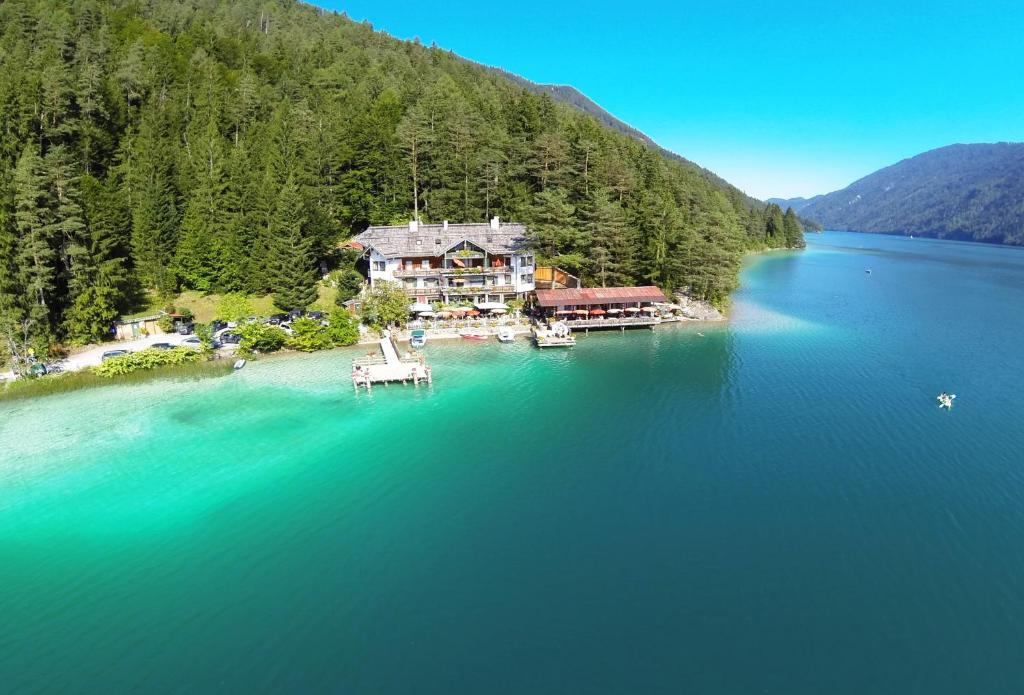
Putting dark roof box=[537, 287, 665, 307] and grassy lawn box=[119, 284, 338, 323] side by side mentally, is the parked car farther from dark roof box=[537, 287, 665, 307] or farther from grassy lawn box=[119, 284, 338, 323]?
dark roof box=[537, 287, 665, 307]

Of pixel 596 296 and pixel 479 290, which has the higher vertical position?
pixel 479 290

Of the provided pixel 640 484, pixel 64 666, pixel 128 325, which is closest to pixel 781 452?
pixel 640 484

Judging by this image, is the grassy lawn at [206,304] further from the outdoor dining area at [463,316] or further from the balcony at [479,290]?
the balcony at [479,290]

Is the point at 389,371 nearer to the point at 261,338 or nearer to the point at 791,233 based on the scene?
the point at 261,338

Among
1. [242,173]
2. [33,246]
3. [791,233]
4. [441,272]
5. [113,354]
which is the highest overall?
[242,173]

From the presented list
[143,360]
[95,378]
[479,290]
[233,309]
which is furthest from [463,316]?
[95,378]

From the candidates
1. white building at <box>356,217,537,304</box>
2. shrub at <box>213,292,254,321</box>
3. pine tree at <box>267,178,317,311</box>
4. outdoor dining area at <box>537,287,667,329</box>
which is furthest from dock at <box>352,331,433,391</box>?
outdoor dining area at <box>537,287,667,329</box>

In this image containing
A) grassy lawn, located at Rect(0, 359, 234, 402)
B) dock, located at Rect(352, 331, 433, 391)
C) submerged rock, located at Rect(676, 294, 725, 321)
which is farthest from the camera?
submerged rock, located at Rect(676, 294, 725, 321)
